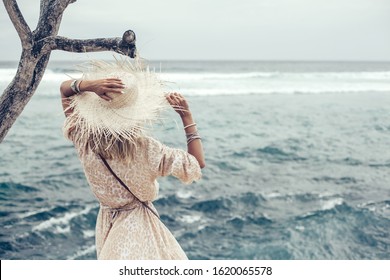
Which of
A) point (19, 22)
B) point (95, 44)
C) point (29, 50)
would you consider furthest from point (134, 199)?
point (19, 22)

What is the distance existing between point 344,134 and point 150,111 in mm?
10841

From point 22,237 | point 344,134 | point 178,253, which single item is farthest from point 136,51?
point 344,134

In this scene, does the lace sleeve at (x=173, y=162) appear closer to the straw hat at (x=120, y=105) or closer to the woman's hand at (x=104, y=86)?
the straw hat at (x=120, y=105)

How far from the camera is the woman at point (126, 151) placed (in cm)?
188

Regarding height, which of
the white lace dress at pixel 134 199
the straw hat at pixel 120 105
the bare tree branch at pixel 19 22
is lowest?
the white lace dress at pixel 134 199

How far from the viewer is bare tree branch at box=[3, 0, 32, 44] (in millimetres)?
2113

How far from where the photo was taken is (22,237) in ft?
19.9

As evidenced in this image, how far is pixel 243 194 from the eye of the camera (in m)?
7.44

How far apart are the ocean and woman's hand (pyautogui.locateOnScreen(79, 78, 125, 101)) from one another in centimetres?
21

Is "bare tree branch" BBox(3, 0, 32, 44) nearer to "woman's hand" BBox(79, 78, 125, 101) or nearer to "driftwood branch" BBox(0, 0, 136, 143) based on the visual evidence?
"driftwood branch" BBox(0, 0, 136, 143)

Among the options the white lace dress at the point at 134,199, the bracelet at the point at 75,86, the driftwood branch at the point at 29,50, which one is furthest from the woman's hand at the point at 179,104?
the driftwood branch at the point at 29,50

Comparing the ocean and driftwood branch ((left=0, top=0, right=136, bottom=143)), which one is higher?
driftwood branch ((left=0, top=0, right=136, bottom=143))

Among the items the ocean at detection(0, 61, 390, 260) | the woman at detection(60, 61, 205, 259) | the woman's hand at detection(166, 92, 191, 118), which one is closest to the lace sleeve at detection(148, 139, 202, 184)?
the woman at detection(60, 61, 205, 259)

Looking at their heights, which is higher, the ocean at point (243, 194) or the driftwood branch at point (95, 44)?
the driftwood branch at point (95, 44)
